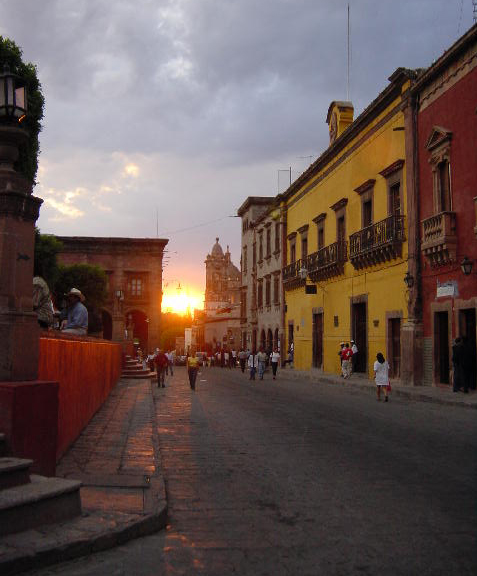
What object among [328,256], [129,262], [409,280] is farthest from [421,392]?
[129,262]

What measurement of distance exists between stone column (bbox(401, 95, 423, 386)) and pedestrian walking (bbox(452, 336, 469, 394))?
2726 mm

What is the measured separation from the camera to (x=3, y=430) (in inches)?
196

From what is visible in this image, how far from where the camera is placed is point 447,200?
19.3 m

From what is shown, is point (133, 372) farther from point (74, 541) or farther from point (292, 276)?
point (74, 541)

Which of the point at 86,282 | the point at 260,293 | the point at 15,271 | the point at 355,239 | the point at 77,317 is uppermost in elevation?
the point at 86,282

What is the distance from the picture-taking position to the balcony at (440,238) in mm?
Answer: 18578

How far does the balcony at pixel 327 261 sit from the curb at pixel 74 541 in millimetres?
24017

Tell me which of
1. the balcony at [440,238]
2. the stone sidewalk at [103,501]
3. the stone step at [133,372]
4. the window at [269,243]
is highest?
the window at [269,243]

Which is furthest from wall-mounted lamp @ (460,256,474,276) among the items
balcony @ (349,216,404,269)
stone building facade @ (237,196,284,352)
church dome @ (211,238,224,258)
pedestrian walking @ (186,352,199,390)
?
church dome @ (211,238,224,258)

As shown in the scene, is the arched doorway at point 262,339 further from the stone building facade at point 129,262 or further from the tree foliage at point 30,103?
the tree foliage at point 30,103

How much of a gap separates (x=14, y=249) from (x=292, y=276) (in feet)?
105

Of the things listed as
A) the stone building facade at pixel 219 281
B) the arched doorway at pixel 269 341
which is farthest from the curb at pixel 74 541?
the stone building facade at pixel 219 281

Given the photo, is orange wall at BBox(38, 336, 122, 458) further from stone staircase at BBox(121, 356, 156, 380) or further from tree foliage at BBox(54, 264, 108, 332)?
tree foliage at BBox(54, 264, 108, 332)

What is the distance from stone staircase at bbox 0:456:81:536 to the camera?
4117 mm
